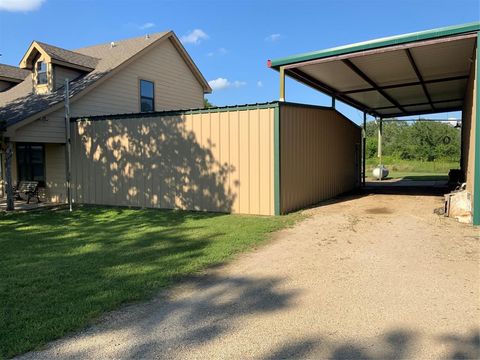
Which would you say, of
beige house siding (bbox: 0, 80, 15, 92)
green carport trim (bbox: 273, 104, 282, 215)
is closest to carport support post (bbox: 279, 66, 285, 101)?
green carport trim (bbox: 273, 104, 282, 215)

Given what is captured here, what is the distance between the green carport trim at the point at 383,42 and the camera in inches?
333

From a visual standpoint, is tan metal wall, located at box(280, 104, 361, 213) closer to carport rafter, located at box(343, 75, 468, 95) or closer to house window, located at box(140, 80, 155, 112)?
carport rafter, located at box(343, 75, 468, 95)

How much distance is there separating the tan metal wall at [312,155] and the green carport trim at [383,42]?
1259mm

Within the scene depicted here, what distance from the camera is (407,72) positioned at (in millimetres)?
12703

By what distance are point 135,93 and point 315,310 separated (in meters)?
14.7

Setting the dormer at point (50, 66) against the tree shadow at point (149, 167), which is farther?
the dormer at point (50, 66)

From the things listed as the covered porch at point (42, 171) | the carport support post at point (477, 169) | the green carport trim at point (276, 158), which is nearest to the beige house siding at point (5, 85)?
the covered porch at point (42, 171)

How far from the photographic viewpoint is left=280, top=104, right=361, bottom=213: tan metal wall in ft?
34.2

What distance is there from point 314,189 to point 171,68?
9844 mm

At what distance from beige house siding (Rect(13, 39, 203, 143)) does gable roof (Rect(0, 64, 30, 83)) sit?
6.48 meters

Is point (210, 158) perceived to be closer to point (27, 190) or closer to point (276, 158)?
point (276, 158)

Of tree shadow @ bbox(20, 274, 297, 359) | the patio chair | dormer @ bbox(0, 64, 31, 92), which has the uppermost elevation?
dormer @ bbox(0, 64, 31, 92)

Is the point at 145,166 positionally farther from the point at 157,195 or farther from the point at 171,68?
the point at 171,68

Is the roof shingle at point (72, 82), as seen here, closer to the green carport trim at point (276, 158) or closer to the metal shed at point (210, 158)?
the metal shed at point (210, 158)
